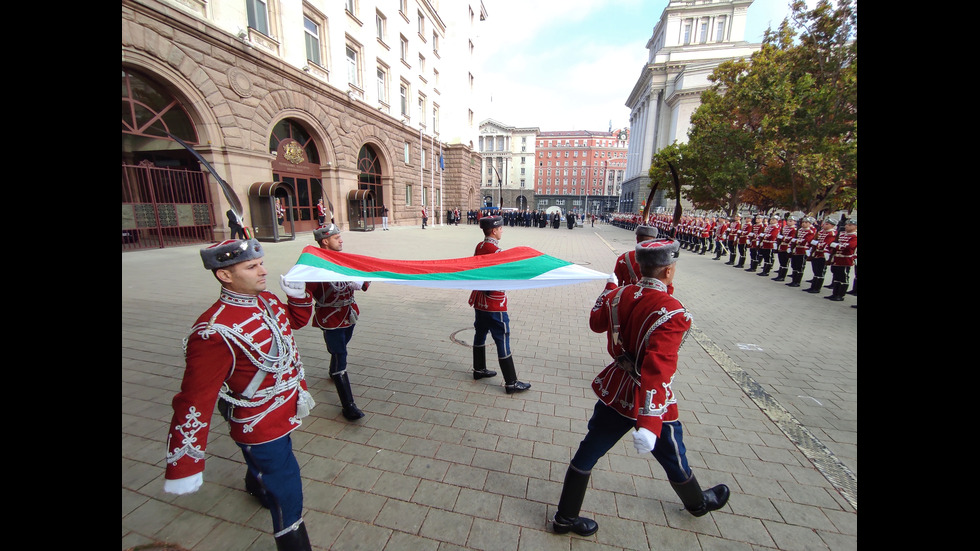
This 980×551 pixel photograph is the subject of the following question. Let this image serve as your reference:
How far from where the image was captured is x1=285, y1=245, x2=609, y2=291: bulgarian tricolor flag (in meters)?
3.21

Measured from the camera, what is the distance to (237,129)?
45.2ft

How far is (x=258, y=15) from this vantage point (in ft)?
49.2

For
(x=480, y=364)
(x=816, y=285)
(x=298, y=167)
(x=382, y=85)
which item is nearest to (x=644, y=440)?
(x=480, y=364)

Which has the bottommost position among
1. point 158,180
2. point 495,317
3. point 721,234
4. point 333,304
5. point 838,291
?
point 838,291

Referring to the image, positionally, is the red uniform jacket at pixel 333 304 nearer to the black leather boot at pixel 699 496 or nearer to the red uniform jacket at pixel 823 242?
the black leather boot at pixel 699 496

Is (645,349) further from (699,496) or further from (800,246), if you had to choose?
(800,246)

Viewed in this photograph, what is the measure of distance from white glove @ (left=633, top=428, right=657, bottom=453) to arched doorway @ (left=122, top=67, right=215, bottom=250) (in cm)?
1446

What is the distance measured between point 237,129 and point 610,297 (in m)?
16.4

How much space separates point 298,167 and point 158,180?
6.10m

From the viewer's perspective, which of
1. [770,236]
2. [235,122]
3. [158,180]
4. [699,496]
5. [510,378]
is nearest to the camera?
[699,496]

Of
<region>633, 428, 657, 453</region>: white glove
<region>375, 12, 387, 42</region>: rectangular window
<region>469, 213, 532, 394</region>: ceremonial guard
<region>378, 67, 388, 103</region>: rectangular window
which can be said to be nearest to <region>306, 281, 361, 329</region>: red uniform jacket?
<region>469, 213, 532, 394</region>: ceremonial guard

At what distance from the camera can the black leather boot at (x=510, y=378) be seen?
160 inches
